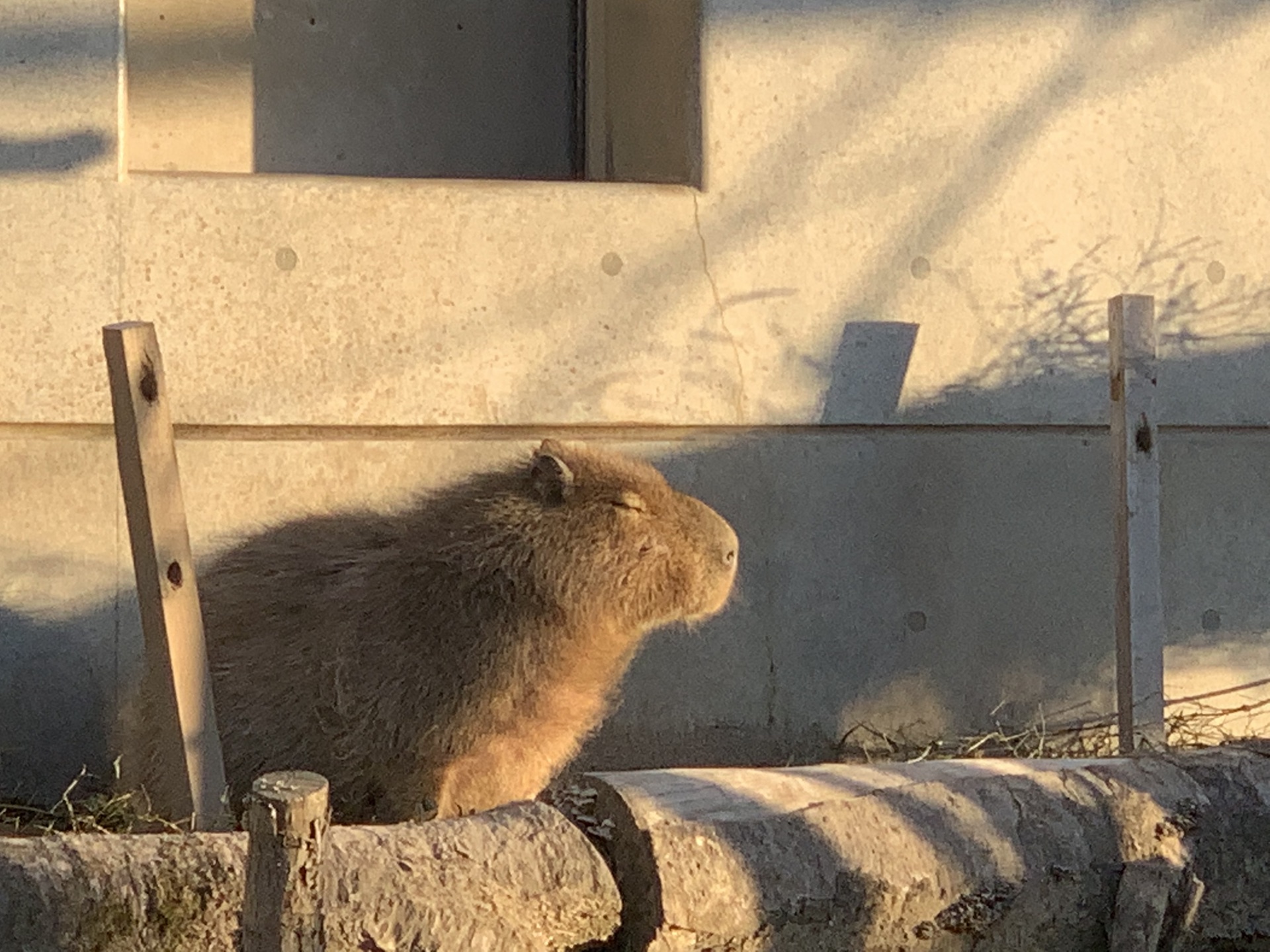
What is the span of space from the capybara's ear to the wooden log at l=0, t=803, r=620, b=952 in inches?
51.0

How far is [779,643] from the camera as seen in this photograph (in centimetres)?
557

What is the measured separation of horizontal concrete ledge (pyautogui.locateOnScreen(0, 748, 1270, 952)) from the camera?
306 cm

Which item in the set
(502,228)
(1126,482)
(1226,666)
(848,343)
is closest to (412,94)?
(502,228)

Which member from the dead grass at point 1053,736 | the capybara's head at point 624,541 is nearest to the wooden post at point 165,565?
the capybara's head at point 624,541

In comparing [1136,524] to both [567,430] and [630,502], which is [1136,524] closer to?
[630,502]

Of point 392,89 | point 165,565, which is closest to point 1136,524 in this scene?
point 165,565

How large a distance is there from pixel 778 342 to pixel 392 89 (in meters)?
1.98

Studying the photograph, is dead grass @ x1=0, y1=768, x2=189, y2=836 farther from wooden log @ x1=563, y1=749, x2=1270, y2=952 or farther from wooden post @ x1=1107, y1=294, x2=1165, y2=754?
wooden post @ x1=1107, y1=294, x2=1165, y2=754

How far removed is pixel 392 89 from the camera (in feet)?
21.6

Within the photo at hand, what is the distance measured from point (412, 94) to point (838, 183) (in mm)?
1865

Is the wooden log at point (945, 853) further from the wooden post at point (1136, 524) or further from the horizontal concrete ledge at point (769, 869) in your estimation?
the wooden post at point (1136, 524)

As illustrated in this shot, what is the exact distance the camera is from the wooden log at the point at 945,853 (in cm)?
346

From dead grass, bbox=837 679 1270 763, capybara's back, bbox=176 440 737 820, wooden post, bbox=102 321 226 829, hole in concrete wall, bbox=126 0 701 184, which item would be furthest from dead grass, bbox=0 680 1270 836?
hole in concrete wall, bbox=126 0 701 184

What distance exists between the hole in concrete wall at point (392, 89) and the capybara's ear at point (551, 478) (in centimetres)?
170
